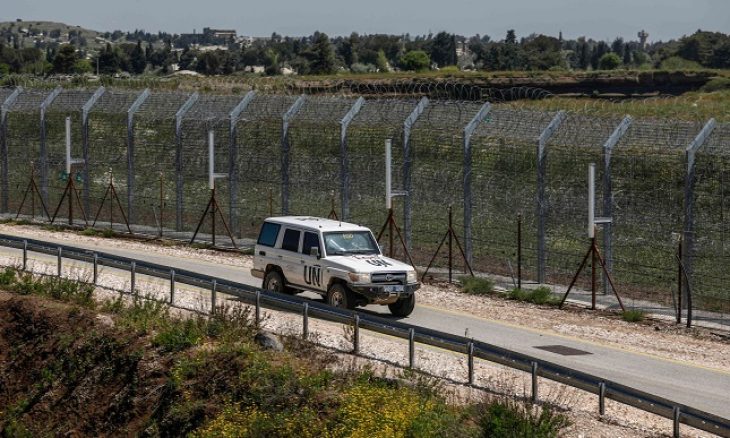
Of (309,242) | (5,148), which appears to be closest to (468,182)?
(309,242)

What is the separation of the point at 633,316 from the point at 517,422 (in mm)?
10696

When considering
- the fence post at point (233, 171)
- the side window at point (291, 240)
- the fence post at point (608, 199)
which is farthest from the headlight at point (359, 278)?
the fence post at point (233, 171)

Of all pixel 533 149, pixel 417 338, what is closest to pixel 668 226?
pixel 533 149

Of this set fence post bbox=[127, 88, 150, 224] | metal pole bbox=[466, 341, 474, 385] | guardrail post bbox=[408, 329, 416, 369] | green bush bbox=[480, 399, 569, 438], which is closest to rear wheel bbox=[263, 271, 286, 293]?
guardrail post bbox=[408, 329, 416, 369]

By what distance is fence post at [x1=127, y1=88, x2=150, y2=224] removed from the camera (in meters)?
41.7

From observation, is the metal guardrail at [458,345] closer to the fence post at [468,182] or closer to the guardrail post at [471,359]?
the guardrail post at [471,359]

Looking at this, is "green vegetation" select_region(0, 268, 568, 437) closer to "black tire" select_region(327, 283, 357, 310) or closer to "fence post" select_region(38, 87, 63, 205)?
"black tire" select_region(327, 283, 357, 310)

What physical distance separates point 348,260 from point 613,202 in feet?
25.6

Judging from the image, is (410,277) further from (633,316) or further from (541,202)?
(541,202)

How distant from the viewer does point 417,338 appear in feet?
68.2

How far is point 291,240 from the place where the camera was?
27656 millimetres

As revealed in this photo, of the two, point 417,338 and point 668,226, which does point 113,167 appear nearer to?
point 668,226

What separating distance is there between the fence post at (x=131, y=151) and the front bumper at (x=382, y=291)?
18.1m

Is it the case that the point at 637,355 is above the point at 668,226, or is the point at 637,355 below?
below
